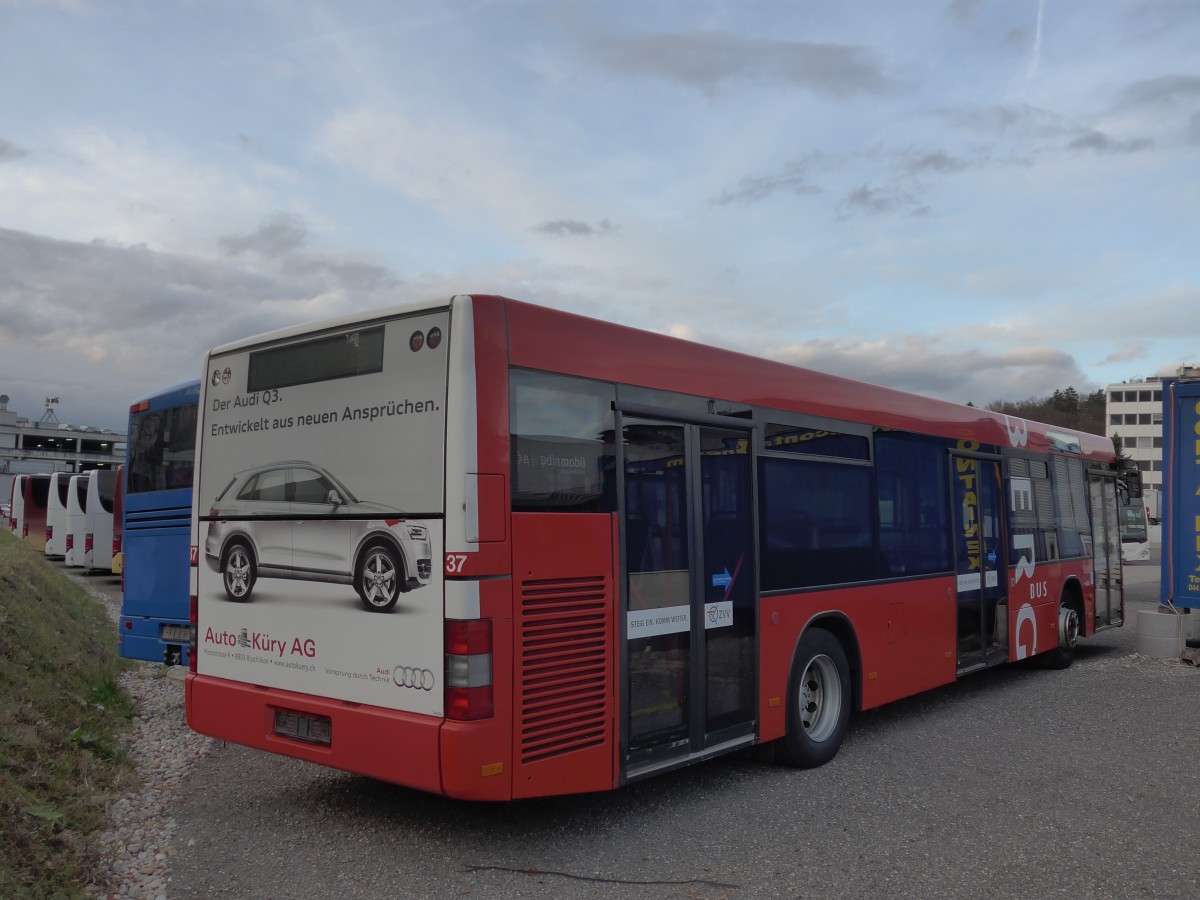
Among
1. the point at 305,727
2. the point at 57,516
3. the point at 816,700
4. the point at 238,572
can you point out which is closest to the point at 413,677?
the point at 305,727

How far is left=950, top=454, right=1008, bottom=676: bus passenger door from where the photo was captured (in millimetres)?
8945

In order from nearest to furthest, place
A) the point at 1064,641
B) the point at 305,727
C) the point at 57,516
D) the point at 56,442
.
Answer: the point at 305,727 → the point at 1064,641 → the point at 57,516 → the point at 56,442

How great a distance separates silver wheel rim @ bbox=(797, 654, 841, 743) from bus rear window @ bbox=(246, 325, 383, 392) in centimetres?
376

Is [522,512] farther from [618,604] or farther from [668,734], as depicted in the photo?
[668,734]

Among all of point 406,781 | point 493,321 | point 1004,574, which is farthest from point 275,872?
point 1004,574

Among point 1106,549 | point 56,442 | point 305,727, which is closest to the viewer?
point 305,727

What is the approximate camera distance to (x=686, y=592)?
5715mm

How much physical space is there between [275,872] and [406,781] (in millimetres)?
865

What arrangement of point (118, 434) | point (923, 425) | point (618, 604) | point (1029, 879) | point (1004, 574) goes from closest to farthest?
point (1029, 879) → point (618, 604) → point (923, 425) → point (1004, 574) → point (118, 434)

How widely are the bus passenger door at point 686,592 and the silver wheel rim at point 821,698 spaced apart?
0.91 metres

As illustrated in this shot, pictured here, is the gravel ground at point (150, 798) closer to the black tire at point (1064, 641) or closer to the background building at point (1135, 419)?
the black tire at point (1064, 641)

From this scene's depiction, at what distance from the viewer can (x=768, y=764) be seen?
687cm

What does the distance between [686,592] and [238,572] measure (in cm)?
263

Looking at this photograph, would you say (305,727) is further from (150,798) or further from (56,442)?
(56,442)
